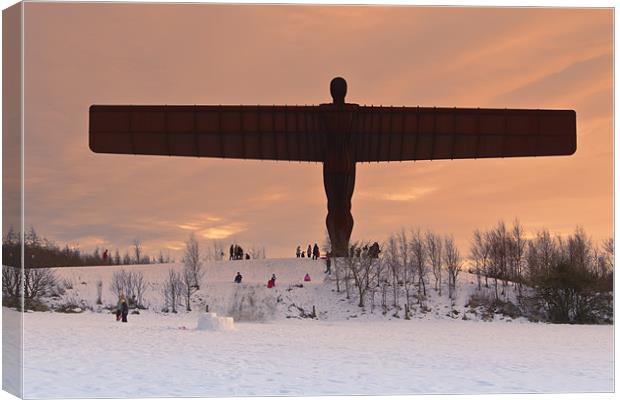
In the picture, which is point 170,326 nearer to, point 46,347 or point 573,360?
point 46,347

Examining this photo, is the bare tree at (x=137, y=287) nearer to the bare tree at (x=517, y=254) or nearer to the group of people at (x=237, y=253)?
the group of people at (x=237, y=253)

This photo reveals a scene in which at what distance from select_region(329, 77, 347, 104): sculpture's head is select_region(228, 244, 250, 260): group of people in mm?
11661

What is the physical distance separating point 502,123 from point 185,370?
11.2 metres

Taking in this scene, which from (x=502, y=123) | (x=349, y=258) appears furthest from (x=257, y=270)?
(x=502, y=123)

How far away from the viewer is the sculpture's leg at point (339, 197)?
21188mm

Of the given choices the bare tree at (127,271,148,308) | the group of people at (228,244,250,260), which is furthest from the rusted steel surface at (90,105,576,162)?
the group of people at (228,244,250,260)

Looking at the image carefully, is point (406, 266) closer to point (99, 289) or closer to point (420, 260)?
point (420, 260)

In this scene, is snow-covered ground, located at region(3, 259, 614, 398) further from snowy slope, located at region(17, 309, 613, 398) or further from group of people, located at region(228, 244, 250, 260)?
group of people, located at region(228, 244, 250, 260)

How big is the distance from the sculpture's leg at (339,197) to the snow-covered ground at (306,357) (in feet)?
7.82

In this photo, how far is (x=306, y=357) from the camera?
14164 millimetres

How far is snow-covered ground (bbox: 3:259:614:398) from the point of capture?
12117 mm

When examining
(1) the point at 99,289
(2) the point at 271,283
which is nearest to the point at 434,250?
(2) the point at 271,283

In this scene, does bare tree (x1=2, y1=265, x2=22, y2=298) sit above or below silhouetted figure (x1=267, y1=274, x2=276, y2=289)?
above

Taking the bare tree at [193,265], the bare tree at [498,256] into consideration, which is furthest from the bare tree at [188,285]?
the bare tree at [498,256]
